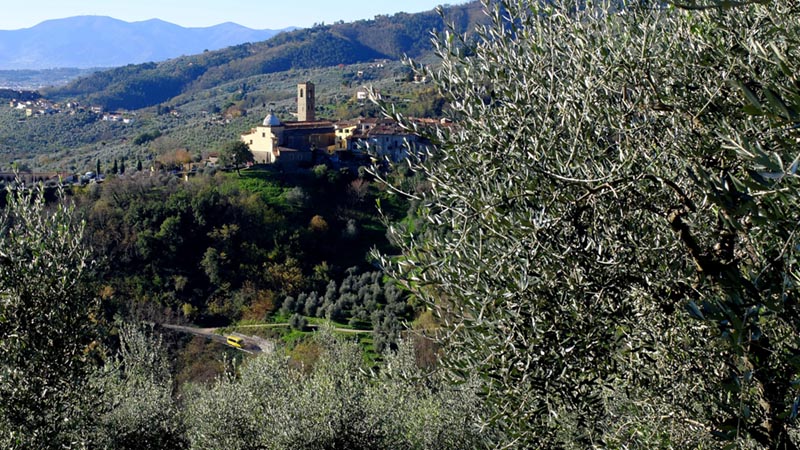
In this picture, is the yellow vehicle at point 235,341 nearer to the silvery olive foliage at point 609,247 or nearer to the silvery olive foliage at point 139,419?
the silvery olive foliage at point 139,419

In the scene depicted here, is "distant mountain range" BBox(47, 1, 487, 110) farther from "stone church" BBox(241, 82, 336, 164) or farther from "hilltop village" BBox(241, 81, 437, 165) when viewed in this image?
"stone church" BBox(241, 82, 336, 164)

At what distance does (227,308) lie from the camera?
38.6 m

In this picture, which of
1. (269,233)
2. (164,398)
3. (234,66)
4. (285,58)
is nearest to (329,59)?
(285,58)

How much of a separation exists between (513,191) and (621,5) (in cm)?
197

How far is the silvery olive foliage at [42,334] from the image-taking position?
7.12m

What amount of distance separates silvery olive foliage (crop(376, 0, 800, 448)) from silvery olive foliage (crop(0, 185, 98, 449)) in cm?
502

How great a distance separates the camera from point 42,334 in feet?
24.4

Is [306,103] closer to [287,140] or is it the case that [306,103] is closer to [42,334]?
[287,140]

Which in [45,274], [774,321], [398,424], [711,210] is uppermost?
[711,210]

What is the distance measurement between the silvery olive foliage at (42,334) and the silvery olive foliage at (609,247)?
5.02m

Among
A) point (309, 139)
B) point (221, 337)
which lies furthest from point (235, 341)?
point (309, 139)

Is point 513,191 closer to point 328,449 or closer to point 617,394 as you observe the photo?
point 617,394

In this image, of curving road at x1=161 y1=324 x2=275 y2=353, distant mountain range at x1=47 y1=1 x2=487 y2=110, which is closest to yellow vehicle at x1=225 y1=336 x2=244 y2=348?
curving road at x1=161 y1=324 x2=275 y2=353

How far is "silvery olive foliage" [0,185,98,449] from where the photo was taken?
7.12 meters
